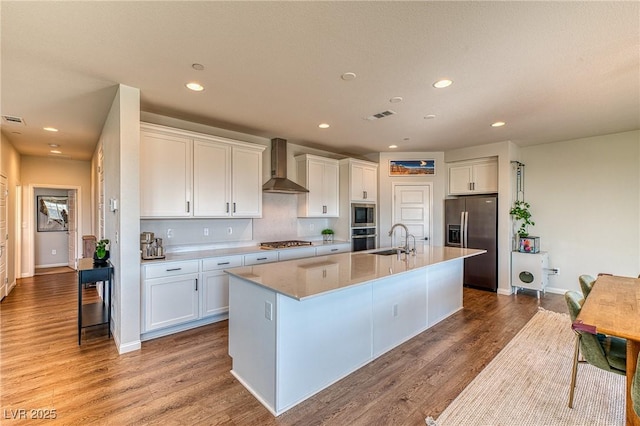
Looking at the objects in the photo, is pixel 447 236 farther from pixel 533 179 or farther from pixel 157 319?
pixel 157 319

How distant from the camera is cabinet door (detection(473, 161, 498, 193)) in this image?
17.5 ft

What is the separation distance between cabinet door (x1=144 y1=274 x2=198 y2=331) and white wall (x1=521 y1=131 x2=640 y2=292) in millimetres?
5788

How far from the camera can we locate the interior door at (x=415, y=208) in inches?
232

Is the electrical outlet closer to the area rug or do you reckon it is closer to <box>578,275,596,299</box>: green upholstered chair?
the area rug

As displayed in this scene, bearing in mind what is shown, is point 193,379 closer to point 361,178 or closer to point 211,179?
point 211,179

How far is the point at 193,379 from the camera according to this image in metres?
2.46

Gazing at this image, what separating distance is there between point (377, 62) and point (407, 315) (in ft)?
8.26

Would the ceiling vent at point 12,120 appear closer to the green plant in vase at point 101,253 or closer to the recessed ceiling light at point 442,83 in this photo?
the green plant in vase at point 101,253

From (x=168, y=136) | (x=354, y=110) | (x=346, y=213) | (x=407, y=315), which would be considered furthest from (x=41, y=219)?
(x=407, y=315)

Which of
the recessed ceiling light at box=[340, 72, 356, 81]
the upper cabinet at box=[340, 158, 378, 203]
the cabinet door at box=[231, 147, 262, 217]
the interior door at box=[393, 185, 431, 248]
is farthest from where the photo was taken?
the interior door at box=[393, 185, 431, 248]

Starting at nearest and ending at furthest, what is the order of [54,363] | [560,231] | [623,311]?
1. [623,311]
2. [54,363]
3. [560,231]

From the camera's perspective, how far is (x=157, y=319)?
320cm

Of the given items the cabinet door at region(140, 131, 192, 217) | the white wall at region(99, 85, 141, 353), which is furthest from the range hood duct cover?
the white wall at region(99, 85, 141, 353)

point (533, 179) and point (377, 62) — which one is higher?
point (377, 62)
